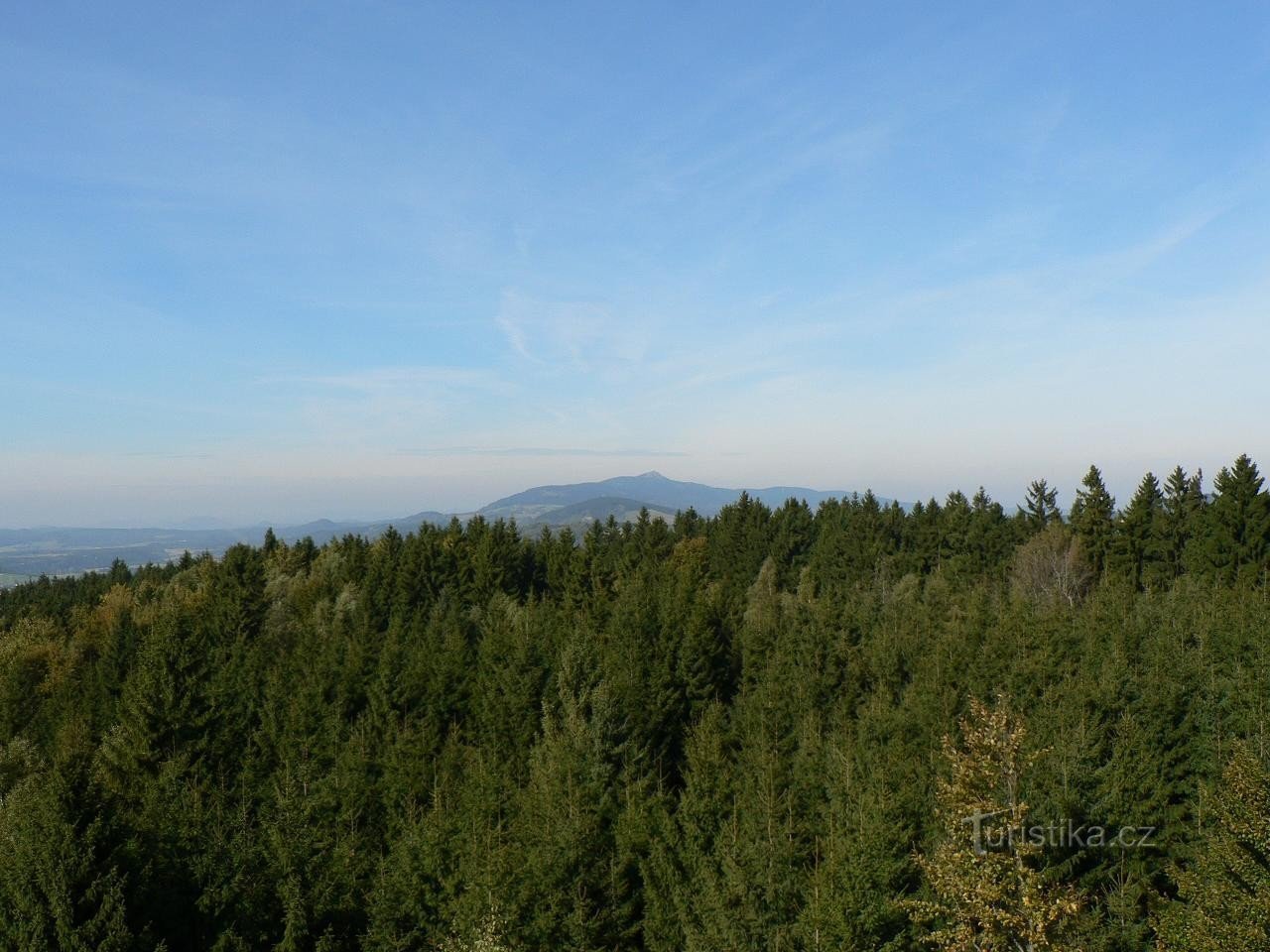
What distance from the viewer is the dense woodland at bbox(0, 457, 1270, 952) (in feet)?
75.5

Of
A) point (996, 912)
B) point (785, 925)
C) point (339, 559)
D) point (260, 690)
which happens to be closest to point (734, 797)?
point (785, 925)

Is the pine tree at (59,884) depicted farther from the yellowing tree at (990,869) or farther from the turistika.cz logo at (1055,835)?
the turistika.cz logo at (1055,835)

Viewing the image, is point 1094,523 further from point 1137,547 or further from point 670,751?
point 670,751

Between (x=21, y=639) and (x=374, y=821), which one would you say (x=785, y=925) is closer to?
(x=374, y=821)

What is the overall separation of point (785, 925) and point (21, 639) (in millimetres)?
72932

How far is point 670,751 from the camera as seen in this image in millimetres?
48969

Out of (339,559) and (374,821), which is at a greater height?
(339,559)

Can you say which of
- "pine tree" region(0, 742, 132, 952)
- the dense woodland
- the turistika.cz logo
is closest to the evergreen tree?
the dense woodland

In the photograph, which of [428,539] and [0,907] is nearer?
[0,907]

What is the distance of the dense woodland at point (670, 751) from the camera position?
23016 mm

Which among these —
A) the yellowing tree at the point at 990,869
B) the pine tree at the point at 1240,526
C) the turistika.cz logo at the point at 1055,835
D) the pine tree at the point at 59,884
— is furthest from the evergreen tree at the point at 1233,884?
the pine tree at the point at 1240,526

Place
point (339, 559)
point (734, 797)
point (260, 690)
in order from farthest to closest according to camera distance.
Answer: point (339, 559) → point (260, 690) → point (734, 797)

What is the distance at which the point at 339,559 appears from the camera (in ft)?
305

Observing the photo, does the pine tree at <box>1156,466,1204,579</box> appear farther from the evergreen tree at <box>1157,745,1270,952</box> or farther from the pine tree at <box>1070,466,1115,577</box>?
the evergreen tree at <box>1157,745,1270,952</box>
